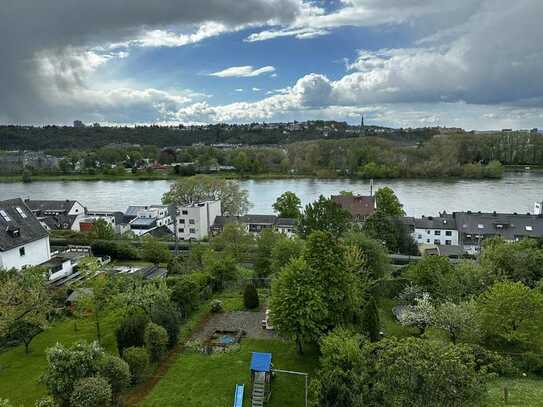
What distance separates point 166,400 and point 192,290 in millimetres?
7424

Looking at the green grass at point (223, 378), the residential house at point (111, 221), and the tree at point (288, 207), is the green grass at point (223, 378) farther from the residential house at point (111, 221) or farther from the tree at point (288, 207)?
the tree at point (288, 207)

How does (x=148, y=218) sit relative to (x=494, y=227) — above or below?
below

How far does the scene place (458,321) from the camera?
16.2 meters

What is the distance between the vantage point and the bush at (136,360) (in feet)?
47.4

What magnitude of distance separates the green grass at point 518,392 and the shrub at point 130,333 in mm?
11848

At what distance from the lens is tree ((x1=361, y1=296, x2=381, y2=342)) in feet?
53.9

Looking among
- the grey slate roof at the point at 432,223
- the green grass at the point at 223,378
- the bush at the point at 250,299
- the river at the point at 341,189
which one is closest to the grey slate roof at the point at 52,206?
the river at the point at 341,189

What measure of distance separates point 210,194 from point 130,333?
126 ft

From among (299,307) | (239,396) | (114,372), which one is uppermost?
(299,307)

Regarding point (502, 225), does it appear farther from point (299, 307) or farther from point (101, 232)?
point (101, 232)

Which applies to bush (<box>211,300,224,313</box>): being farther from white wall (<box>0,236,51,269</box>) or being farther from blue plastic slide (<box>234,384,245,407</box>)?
white wall (<box>0,236,51,269</box>)

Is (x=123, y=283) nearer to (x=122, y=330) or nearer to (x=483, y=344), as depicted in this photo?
(x=122, y=330)

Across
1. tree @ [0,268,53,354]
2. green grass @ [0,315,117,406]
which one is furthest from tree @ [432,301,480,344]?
tree @ [0,268,53,354]

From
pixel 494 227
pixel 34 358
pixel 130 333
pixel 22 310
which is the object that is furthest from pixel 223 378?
pixel 494 227
